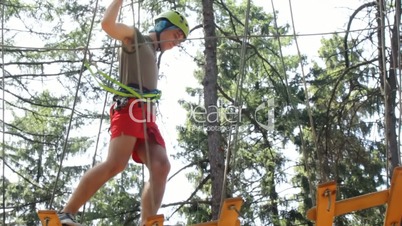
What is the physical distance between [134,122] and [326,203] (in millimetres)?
947

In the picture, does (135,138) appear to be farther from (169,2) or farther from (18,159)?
(18,159)

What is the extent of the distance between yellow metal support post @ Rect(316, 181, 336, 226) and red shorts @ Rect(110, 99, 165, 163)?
0.82 metres

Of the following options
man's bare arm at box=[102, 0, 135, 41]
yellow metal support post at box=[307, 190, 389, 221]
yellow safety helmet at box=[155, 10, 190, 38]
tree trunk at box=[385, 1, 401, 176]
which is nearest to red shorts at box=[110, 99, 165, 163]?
man's bare arm at box=[102, 0, 135, 41]

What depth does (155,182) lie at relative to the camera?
3205mm

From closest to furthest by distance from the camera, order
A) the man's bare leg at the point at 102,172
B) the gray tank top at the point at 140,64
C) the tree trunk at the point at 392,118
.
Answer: the man's bare leg at the point at 102,172 < the gray tank top at the point at 140,64 < the tree trunk at the point at 392,118

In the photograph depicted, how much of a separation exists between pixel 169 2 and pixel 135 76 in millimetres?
5814

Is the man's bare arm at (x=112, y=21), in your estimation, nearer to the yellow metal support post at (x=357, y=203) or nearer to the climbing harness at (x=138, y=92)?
the climbing harness at (x=138, y=92)

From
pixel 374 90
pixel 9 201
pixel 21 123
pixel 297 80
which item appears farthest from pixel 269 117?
pixel 9 201

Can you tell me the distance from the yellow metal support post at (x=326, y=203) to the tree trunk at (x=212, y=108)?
15.8 ft

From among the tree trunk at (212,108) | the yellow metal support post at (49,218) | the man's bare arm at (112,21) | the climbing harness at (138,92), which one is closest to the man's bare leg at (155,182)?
the climbing harness at (138,92)

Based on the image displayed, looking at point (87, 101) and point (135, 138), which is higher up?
point (87, 101)

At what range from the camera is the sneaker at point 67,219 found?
2.98 meters

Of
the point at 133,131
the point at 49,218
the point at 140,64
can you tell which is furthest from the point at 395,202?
the point at 49,218

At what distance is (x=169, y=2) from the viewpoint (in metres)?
9.09
